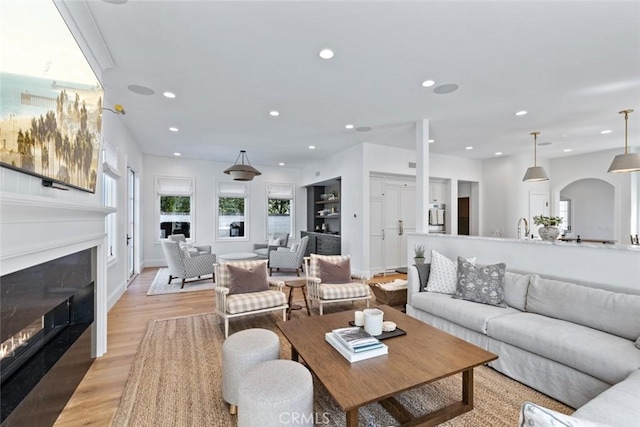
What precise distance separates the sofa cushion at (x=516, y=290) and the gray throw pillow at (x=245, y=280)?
8.87 feet

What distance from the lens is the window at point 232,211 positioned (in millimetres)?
8172

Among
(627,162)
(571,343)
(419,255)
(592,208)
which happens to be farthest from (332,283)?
(592,208)

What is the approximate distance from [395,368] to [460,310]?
1.42m

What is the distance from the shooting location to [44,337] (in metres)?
1.96

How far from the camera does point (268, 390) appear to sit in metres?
1.46

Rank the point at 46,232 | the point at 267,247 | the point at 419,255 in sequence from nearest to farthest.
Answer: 1. the point at 46,232
2. the point at 419,255
3. the point at 267,247

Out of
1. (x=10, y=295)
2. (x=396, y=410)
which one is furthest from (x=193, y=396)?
(x=396, y=410)

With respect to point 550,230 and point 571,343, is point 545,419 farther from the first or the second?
point 550,230

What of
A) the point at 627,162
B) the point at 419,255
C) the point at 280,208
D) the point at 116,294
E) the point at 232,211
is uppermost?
the point at 627,162

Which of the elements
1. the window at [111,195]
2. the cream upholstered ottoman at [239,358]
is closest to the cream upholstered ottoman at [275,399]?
the cream upholstered ottoman at [239,358]

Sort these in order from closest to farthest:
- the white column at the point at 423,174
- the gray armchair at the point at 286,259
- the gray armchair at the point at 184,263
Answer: the white column at the point at 423,174 → the gray armchair at the point at 184,263 → the gray armchair at the point at 286,259

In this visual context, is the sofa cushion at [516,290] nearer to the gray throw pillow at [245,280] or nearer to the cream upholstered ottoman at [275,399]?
the cream upholstered ottoman at [275,399]

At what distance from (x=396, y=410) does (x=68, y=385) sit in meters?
2.34

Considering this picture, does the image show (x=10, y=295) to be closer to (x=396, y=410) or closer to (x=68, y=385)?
(x=68, y=385)
